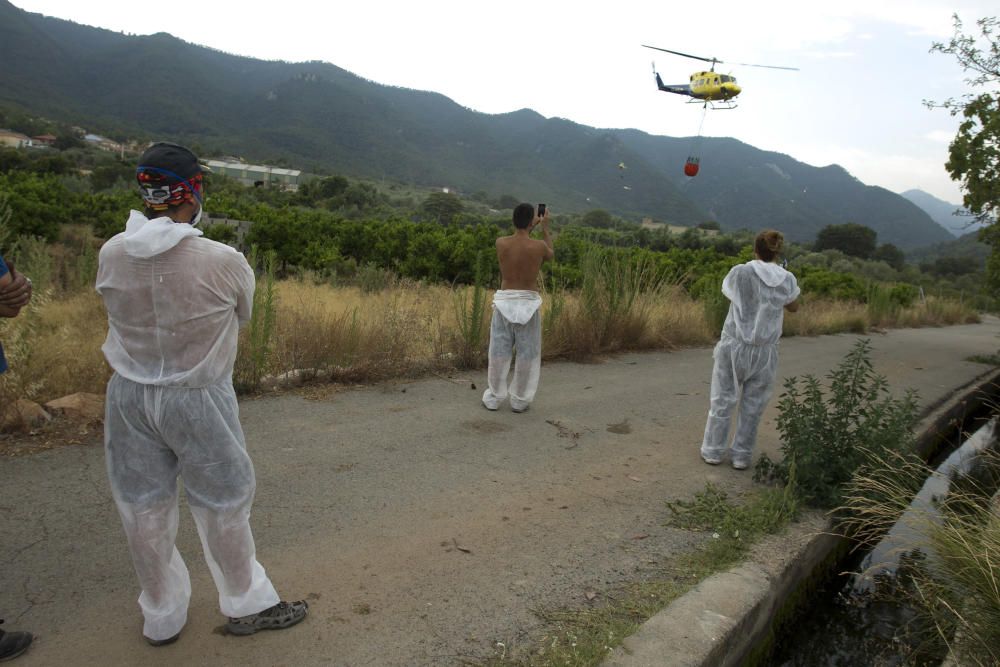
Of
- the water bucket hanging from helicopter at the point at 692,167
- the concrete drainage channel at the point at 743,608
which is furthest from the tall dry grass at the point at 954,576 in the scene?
the water bucket hanging from helicopter at the point at 692,167

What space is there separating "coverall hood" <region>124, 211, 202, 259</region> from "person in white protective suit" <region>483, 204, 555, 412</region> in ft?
13.5

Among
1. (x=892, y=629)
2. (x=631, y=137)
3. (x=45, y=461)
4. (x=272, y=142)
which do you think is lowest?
(x=892, y=629)

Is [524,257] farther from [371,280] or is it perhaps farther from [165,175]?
[371,280]

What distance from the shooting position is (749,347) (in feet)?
17.7

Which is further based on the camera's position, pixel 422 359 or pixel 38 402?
pixel 422 359

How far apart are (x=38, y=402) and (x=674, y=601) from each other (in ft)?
16.1

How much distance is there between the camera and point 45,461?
4.39 m

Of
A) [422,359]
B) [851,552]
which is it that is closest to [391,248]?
[422,359]

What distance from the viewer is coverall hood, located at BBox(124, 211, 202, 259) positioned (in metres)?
2.42

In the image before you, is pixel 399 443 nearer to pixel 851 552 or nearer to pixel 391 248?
pixel 851 552

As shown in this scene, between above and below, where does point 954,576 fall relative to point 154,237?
below

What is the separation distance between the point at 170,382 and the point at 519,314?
4106 mm

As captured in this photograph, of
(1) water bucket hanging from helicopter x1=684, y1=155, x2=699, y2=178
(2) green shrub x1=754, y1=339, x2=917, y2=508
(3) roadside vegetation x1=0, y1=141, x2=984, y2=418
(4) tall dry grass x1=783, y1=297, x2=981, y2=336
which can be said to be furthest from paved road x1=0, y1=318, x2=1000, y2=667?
(4) tall dry grass x1=783, y1=297, x2=981, y2=336

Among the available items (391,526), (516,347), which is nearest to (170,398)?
(391,526)
